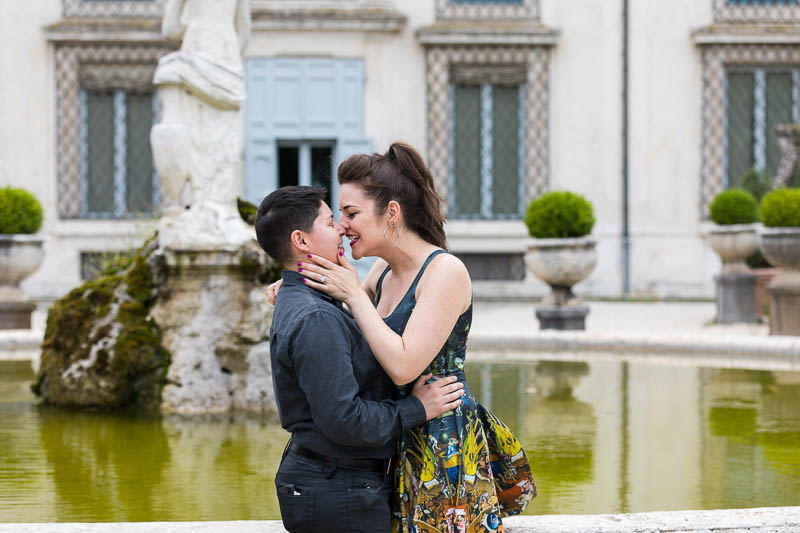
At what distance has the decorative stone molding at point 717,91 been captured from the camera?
665 inches

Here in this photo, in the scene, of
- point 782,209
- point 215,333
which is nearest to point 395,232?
point 215,333

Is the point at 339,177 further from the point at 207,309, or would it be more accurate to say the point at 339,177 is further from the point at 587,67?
the point at 587,67

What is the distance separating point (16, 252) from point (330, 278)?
27.6 feet

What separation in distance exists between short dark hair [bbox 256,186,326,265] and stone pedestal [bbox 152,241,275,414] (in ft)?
10.5

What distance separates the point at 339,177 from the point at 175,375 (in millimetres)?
3343

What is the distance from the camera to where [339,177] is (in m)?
2.64

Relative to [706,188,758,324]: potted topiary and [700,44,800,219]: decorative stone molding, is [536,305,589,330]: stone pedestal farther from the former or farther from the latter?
[700,44,800,219]: decorative stone molding

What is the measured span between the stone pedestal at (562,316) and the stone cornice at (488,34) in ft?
24.5

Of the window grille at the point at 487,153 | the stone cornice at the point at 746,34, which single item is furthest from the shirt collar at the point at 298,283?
the stone cornice at the point at 746,34

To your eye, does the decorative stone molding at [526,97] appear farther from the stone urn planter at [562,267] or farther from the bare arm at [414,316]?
the bare arm at [414,316]

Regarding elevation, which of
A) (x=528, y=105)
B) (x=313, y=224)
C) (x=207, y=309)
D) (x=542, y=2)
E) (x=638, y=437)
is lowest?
(x=638, y=437)

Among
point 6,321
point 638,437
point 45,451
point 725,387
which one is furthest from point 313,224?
point 6,321

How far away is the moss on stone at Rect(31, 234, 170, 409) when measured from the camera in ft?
18.6

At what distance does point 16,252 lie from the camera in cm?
1014
